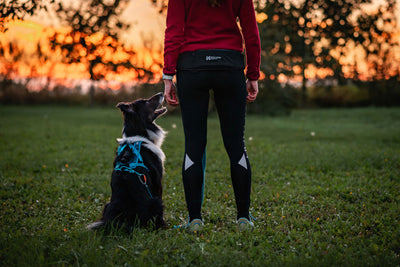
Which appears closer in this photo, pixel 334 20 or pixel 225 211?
pixel 225 211

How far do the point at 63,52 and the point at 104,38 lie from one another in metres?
1.11

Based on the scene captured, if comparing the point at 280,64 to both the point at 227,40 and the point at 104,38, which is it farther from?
the point at 227,40

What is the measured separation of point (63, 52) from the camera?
24.1 feet

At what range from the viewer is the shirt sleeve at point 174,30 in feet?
9.57

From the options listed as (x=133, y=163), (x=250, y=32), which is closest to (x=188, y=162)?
(x=133, y=163)

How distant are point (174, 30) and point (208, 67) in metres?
0.43

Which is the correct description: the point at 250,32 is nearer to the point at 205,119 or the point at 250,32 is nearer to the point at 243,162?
the point at 205,119

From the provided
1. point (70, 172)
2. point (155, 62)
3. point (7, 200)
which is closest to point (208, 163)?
point (70, 172)

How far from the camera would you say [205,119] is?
3.10m

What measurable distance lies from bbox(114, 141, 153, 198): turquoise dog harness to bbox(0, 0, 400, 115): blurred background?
2.60m

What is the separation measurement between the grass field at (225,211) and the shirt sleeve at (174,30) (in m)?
1.60

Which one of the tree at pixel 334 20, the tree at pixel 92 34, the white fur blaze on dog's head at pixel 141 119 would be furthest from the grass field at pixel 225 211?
the tree at pixel 334 20

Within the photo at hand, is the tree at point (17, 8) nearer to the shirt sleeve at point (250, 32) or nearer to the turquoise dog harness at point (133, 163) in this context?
the turquoise dog harness at point (133, 163)

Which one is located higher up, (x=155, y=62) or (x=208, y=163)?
(x=155, y=62)
